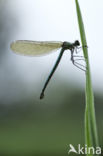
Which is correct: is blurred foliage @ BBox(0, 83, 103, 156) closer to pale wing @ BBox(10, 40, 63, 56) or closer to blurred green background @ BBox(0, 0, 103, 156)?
blurred green background @ BBox(0, 0, 103, 156)

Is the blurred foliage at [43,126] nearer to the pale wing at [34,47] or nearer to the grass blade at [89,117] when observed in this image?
the pale wing at [34,47]

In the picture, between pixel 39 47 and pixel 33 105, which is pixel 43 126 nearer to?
pixel 33 105

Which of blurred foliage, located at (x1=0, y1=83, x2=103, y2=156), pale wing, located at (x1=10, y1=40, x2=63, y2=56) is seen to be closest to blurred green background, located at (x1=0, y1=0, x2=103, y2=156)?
blurred foliage, located at (x1=0, y1=83, x2=103, y2=156)

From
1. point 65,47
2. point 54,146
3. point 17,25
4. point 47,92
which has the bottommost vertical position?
point 54,146

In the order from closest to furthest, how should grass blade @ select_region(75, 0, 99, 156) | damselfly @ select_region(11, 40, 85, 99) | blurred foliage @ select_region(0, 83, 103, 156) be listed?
grass blade @ select_region(75, 0, 99, 156) → damselfly @ select_region(11, 40, 85, 99) → blurred foliage @ select_region(0, 83, 103, 156)

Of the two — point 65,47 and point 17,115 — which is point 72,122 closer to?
point 17,115

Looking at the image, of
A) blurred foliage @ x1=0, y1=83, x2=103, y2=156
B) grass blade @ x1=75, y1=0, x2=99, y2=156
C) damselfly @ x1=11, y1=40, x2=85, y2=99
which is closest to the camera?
grass blade @ x1=75, y1=0, x2=99, y2=156

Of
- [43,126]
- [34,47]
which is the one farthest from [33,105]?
[34,47]

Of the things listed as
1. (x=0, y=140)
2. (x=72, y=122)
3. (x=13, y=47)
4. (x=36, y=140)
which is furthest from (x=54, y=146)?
(x=13, y=47)
